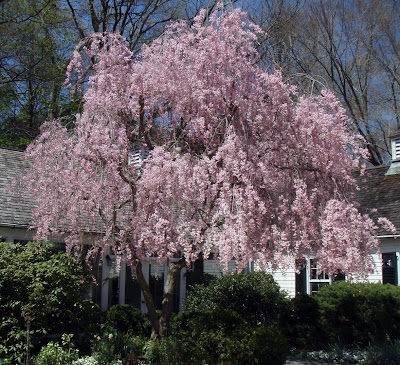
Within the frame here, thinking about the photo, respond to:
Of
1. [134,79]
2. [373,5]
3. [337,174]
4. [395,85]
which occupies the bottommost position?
[337,174]

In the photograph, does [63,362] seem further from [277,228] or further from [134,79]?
[134,79]

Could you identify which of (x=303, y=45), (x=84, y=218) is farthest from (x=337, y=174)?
(x=303, y=45)

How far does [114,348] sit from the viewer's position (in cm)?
837

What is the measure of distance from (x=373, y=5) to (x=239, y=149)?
17.4 meters

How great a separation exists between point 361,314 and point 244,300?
2.66m

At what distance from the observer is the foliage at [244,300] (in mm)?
11680

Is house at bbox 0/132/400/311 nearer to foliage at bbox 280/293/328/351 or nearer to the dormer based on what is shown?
foliage at bbox 280/293/328/351

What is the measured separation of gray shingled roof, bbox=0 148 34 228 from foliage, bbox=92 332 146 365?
3.21 m

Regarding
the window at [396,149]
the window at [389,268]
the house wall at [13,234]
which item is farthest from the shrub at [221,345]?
the window at [396,149]

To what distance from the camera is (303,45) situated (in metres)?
22.2

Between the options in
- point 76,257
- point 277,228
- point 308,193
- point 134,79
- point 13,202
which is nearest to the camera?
point 277,228

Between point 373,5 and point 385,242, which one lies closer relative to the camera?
point 385,242

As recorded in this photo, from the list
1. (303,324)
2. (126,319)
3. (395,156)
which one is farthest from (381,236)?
(126,319)

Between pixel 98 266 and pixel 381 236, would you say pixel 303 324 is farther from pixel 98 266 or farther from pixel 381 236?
pixel 98 266
